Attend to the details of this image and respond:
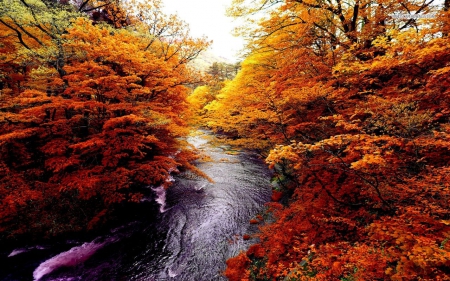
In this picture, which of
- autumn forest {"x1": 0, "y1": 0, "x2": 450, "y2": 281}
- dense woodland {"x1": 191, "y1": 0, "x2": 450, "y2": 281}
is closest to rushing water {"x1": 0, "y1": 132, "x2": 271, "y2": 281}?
autumn forest {"x1": 0, "y1": 0, "x2": 450, "y2": 281}

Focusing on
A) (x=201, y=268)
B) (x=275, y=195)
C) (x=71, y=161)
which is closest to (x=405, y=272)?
(x=201, y=268)

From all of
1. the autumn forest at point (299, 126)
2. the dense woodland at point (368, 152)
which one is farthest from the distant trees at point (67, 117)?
the dense woodland at point (368, 152)

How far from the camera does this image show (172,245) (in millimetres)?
9578

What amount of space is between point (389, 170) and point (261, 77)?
11.6m

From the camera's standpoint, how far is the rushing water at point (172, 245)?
26.3ft

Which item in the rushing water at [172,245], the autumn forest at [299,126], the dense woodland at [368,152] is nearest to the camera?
the dense woodland at [368,152]

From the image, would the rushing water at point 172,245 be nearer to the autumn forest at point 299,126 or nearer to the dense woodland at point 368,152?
the autumn forest at point 299,126

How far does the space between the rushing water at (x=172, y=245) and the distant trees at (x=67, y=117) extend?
166 centimetres

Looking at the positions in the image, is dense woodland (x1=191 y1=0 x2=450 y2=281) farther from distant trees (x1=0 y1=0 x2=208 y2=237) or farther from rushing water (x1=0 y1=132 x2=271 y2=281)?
distant trees (x1=0 y1=0 x2=208 y2=237)

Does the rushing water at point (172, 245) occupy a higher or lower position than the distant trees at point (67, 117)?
lower

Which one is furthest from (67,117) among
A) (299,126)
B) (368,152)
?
(368,152)

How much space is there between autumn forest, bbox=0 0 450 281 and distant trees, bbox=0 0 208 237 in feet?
0.24

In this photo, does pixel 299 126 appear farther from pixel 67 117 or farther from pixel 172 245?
pixel 67 117

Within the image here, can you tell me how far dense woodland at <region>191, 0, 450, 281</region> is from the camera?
146 inches
